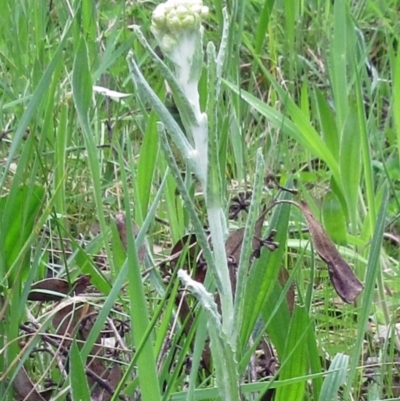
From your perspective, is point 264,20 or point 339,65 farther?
point 264,20

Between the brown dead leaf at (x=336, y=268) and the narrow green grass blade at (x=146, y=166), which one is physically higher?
the narrow green grass blade at (x=146, y=166)

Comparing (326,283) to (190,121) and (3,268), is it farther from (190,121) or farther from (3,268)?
(190,121)

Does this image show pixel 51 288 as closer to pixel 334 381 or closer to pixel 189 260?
pixel 189 260

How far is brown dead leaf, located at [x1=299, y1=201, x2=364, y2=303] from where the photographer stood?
93 centimetres

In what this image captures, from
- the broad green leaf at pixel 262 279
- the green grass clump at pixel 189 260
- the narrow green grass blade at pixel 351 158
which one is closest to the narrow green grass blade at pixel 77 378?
the green grass clump at pixel 189 260

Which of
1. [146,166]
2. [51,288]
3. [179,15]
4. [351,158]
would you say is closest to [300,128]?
[351,158]

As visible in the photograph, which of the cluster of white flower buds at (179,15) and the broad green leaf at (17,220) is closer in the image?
the cluster of white flower buds at (179,15)

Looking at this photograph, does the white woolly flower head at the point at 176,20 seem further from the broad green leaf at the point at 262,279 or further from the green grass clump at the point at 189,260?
the broad green leaf at the point at 262,279

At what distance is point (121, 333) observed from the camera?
1087 mm

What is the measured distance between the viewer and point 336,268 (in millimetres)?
939

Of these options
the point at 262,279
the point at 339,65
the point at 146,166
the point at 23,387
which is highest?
the point at 339,65

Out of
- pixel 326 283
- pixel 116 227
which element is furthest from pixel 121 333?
pixel 326 283

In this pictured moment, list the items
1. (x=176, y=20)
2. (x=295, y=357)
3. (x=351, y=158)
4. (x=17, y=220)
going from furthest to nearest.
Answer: (x=351, y=158) → (x=17, y=220) → (x=295, y=357) → (x=176, y=20)

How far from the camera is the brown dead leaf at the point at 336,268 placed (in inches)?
36.8
